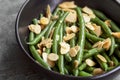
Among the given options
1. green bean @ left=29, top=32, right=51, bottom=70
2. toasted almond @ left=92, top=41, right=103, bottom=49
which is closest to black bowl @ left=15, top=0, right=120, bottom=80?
green bean @ left=29, top=32, right=51, bottom=70

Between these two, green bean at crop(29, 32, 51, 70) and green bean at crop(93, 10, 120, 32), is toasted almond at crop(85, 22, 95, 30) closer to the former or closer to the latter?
green bean at crop(93, 10, 120, 32)

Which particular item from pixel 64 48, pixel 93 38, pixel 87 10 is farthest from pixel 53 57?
pixel 87 10

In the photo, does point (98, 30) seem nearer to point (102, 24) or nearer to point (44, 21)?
point (102, 24)

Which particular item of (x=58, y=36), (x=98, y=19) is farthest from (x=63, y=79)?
(x=98, y=19)

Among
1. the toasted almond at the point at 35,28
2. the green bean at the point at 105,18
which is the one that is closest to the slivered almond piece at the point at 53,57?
the toasted almond at the point at 35,28

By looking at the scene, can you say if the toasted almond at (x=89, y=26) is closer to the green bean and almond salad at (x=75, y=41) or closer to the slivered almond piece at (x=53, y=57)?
the green bean and almond salad at (x=75, y=41)

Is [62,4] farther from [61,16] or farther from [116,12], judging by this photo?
[116,12]

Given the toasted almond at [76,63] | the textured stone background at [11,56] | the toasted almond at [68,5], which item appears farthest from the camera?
the toasted almond at [68,5]
